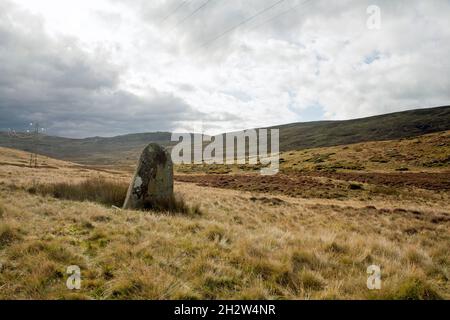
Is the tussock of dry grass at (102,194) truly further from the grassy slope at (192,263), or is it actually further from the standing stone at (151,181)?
the grassy slope at (192,263)

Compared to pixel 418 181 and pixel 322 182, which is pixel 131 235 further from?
pixel 418 181

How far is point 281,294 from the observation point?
4445 mm

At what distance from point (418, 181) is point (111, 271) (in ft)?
153

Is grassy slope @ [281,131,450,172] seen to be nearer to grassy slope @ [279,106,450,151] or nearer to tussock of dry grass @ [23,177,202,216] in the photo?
grassy slope @ [279,106,450,151]

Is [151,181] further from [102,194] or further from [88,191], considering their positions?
[88,191]

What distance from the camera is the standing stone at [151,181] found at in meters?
12.3

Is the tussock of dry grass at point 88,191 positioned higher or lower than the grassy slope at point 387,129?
lower

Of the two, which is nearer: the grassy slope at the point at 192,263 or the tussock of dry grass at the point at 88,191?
the grassy slope at the point at 192,263

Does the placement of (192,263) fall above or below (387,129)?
below

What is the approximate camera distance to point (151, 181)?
41.5 ft

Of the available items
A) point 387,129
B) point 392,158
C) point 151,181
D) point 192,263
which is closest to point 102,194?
point 151,181

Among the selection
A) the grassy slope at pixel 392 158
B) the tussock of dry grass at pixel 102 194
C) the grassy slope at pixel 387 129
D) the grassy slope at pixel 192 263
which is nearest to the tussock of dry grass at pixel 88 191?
the tussock of dry grass at pixel 102 194

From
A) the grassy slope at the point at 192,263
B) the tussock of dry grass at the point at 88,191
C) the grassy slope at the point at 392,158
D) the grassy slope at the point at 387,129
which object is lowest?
the grassy slope at the point at 192,263

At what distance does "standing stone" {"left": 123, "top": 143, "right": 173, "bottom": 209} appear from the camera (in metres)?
12.3
